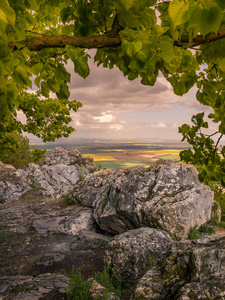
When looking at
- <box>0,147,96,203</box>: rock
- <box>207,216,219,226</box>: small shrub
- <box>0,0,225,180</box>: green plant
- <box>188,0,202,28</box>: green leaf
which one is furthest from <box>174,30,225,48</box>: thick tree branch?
<box>0,147,96,203</box>: rock

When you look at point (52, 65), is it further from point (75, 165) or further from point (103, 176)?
point (75, 165)

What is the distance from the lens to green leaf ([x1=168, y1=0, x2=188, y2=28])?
123cm

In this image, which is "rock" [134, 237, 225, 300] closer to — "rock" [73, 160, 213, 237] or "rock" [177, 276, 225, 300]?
"rock" [177, 276, 225, 300]

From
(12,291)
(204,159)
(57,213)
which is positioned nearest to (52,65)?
(204,159)

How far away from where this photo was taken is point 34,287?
465cm

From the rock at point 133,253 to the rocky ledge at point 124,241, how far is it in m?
0.03

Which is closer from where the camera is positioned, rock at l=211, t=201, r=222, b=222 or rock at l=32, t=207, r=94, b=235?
rock at l=32, t=207, r=94, b=235

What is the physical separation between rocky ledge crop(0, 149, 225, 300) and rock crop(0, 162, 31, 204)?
4948 mm

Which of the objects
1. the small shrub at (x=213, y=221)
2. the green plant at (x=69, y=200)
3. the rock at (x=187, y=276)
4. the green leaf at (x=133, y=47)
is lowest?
the small shrub at (x=213, y=221)

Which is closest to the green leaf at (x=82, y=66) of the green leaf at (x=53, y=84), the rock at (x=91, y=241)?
the green leaf at (x=53, y=84)

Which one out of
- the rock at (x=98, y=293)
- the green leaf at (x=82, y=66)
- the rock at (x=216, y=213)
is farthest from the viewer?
the rock at (x=216, y=213)

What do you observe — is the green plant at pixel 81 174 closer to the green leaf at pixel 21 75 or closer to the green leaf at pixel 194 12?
the green leaf at pixel 21 75

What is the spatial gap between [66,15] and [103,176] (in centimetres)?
1303

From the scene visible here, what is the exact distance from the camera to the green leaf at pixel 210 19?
1.09 metres
